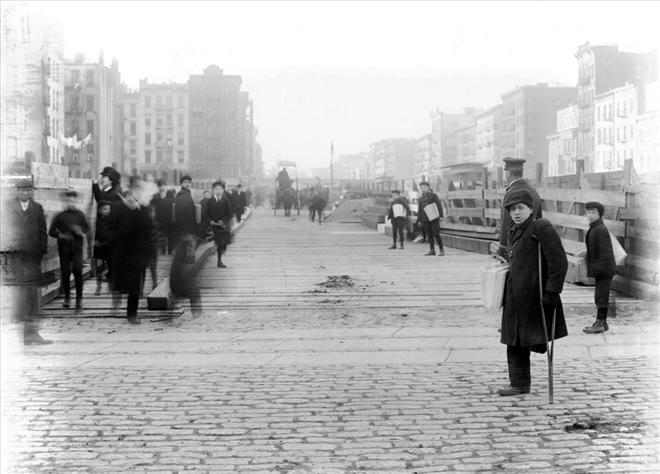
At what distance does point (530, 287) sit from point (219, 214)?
1169 cm

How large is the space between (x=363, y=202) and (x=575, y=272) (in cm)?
3804

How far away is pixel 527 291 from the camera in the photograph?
23.5ft

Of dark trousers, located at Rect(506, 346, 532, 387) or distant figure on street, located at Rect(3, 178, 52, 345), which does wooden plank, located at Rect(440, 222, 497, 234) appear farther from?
dark trousers, located at Rect(506, 346, 532, 387)

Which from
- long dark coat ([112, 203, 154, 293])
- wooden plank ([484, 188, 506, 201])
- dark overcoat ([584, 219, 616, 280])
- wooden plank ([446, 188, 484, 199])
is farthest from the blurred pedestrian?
wooden plank ([446, 188, 484, 199])

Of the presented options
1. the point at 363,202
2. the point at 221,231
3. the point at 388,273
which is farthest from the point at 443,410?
the point at 363,202

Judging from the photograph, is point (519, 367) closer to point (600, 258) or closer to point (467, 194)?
point (600, 258)

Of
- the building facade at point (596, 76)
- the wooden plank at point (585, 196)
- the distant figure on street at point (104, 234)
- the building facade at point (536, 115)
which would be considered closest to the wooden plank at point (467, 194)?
the wooden plank at point (585, 196)

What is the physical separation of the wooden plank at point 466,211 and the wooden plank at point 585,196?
7.57m

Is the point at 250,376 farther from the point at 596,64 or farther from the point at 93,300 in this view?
the point at 596,64

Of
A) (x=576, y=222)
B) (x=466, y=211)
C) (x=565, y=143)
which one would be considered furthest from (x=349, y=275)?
(x=565, y=143)

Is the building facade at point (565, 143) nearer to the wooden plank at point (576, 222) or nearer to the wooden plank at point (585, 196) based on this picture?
the wooden plank at point (585, 196)

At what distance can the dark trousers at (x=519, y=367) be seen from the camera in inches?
285

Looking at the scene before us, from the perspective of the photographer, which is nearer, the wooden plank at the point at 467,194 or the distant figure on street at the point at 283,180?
the wooden plank at the point at 467,194

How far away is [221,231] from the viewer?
1838 centimetres
